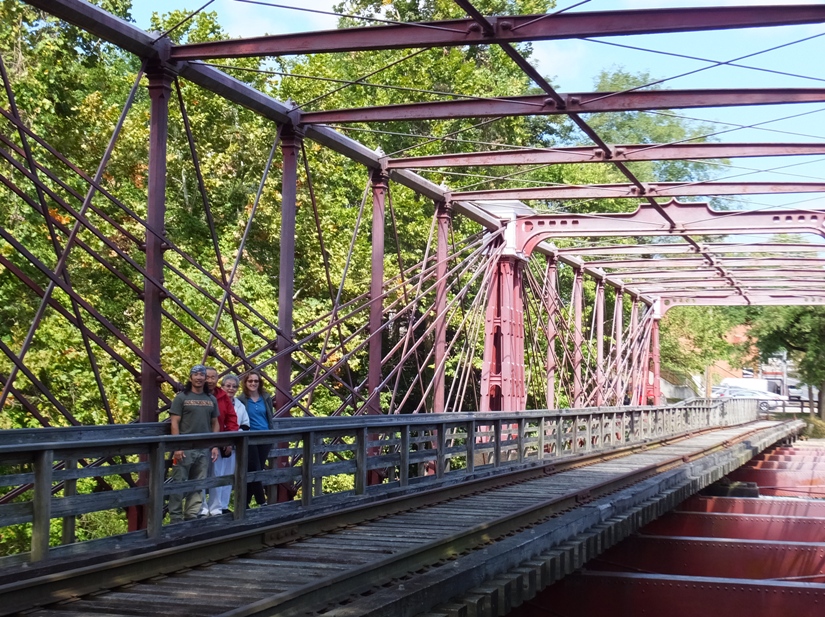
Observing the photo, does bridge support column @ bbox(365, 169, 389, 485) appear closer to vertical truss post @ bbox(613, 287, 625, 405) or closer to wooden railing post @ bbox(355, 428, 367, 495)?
wooden railing post @ bbox(355, 428, 367, 495)

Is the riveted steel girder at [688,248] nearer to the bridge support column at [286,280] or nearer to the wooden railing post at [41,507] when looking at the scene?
the bridge support column at [286,280]

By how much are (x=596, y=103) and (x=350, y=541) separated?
8.75 meters

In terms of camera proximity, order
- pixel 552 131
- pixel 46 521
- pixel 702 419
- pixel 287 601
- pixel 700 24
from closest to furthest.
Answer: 1. pixel 287 601
2. pixel 46 521
3. pixel 700 24
4. pixel 702 419
5. pixel 552 131

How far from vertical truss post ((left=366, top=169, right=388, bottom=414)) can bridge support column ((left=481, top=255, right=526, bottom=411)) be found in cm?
541

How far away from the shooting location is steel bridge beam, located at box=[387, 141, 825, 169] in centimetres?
1895

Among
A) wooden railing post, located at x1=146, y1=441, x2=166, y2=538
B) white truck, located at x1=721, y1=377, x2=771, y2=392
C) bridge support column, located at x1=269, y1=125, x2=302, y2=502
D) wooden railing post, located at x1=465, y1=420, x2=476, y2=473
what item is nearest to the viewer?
wooden railing post, located at x1=146, y1=441, x2=166, y2=538

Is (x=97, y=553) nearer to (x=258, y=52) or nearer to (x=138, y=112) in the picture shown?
(x=258, y=52)

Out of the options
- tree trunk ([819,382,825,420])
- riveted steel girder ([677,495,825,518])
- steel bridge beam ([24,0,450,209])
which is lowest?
riveted steel girder ([677,495,825,518])

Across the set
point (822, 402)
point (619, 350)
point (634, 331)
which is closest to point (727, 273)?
point (619, 350)

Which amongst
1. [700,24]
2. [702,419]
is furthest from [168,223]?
[700,24]

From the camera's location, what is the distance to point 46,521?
24.2 feet

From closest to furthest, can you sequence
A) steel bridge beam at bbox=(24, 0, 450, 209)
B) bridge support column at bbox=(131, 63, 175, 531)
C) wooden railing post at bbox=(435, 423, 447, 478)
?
steel bridge beam at bbox=(24, 0, 450, 209) < bridge support column at bbox=(131, 63, 175, 531) < wooden railing post at bbox=(435, 423, 447, 478)

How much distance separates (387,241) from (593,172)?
14463 mm

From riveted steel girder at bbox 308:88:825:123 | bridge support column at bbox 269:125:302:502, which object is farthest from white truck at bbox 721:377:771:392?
bridge support column at bbox 269:125:302:502
